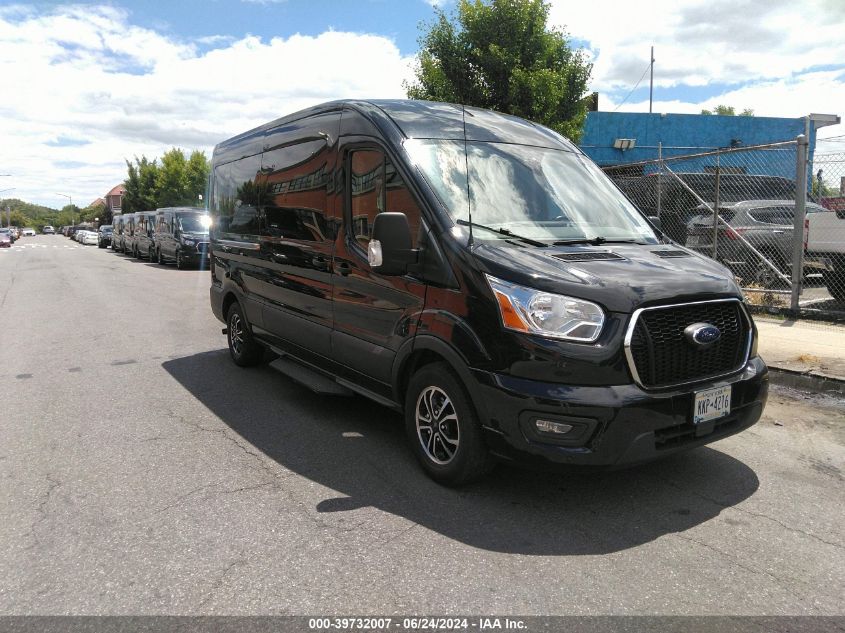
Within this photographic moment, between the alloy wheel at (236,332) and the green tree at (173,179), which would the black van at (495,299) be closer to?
the alloy wheel at (236,332)

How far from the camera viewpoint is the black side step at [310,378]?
Result: 15.7ft

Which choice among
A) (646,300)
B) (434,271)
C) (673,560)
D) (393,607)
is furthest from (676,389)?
(393,607)

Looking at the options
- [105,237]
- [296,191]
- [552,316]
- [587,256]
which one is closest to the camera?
[552,316]

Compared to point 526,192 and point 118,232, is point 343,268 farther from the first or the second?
point 118,232

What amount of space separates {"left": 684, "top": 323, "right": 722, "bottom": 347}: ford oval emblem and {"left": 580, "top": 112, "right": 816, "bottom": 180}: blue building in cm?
2561

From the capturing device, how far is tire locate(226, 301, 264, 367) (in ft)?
21.9

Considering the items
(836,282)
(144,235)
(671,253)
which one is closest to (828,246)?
(836,282)

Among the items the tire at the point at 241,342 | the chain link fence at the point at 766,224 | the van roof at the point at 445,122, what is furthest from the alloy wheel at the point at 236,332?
the chain link fence at the point at 766,224

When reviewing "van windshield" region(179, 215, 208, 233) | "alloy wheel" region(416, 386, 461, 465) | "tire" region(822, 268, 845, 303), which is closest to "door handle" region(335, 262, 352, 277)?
"alloy wheel" region(416, 386, 461, 465)

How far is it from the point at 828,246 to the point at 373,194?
7.74 metres

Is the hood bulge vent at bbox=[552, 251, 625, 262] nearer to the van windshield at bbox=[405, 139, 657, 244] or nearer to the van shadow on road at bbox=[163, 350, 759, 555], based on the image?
the van windshield at bbox=[405, 139, 657, 244]

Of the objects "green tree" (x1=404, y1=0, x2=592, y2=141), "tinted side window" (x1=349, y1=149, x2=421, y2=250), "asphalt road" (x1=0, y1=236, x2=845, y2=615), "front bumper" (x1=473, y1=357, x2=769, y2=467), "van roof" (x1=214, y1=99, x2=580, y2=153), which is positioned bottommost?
"asphalt road" (x1=0, y1=236, x2=845, y2=615)

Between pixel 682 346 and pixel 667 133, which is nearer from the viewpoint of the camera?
pixel 682 346

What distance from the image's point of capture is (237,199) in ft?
22.0
